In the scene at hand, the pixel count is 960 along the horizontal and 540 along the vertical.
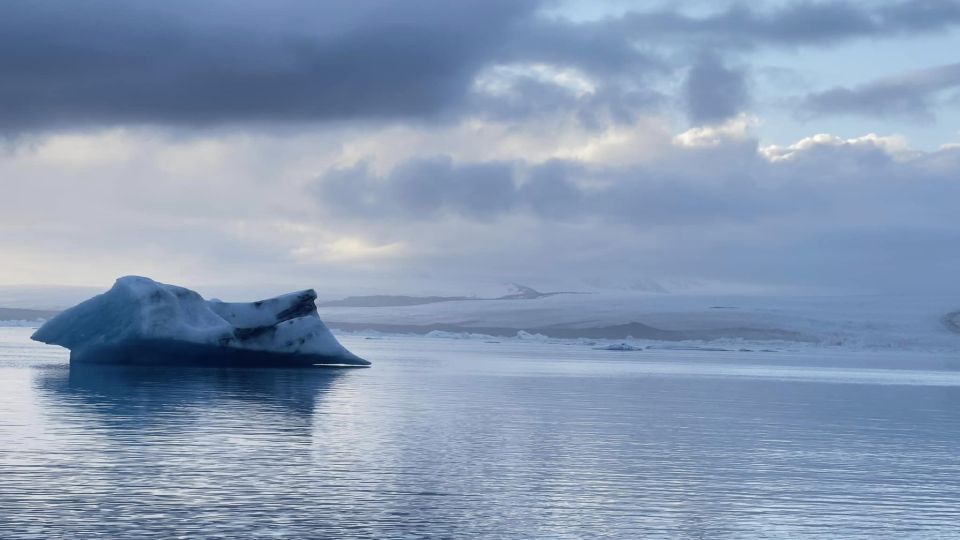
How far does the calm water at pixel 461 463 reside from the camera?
287 inches

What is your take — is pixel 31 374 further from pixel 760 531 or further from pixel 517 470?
pixel 760 531

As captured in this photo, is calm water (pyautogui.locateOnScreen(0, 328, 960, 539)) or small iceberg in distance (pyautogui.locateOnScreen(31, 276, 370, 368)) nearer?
calm water (pyautogui.locateOnScreen(0, 328, 960, 539))

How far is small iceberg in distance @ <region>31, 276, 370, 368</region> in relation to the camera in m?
24.4

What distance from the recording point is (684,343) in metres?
58.4

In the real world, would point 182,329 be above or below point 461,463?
above

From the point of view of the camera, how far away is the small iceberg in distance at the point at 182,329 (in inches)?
960

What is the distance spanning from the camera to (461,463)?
9.91m

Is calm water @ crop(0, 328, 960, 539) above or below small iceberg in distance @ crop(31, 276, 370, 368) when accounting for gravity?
below

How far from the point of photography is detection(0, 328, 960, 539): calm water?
287 inches

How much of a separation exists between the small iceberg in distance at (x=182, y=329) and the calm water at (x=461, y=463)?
202 inches

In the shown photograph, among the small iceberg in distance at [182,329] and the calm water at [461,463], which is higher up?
the small iceberg in distance at [182,329]

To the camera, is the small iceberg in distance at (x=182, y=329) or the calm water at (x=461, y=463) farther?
the small iceberg in distance at (x=182, y=329)

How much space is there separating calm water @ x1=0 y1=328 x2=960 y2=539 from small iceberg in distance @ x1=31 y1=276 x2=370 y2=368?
5.13 metres

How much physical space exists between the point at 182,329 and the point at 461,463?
50.9ft
